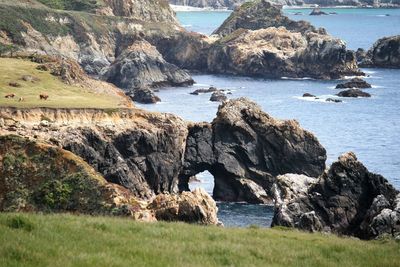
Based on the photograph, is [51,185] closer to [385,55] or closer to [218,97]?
[218,97]

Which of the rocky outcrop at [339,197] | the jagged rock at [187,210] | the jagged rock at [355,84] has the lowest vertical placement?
the jagged rock at [355,84]

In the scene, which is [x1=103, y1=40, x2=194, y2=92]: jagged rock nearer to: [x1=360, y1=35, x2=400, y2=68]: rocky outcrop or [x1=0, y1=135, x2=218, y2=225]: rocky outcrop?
[x1=360, y1=35, x2=400, y2=68]: rocky outcrop

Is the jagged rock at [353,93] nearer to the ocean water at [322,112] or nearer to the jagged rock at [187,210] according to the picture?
the ocean water at [322,112]

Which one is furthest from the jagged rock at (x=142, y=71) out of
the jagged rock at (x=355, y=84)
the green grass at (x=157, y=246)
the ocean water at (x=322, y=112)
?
the green grass at (x=157, y=246)

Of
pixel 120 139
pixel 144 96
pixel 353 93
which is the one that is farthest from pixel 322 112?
pixel 120 139

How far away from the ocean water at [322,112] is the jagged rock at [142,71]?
14.0 ft

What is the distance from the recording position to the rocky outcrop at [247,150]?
272 ft

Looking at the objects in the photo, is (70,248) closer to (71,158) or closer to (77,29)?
(71,158)

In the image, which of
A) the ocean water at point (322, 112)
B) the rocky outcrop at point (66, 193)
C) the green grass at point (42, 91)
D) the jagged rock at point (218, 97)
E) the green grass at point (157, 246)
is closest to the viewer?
the green grass at point (157, 246)

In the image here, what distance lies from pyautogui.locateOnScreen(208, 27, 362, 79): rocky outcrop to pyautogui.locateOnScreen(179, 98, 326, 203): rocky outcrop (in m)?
91.9

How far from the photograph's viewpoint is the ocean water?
88188mm

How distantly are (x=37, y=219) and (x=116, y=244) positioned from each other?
3568 millimetres

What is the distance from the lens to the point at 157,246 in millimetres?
22266

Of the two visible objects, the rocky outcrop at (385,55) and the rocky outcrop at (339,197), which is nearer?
the rocky outcrop at (339,197)
